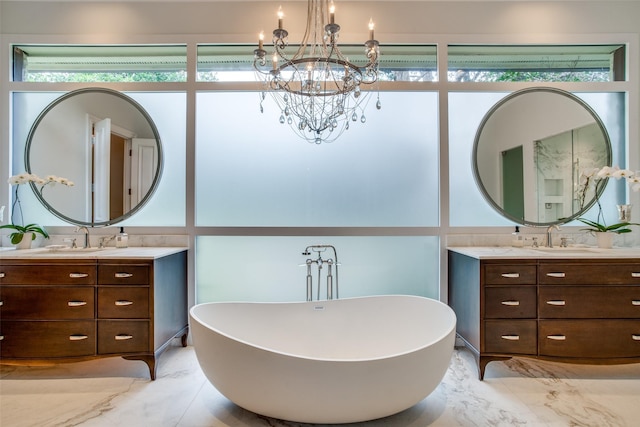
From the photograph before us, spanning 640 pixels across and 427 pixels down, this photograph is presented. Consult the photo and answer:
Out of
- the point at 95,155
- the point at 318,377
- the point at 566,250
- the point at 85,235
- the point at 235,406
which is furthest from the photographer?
the point at 95,155

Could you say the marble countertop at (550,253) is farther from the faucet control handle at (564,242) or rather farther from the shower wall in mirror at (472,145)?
the shower wall in mirror at (472,145)

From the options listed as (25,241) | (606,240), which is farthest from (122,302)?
(606,240)

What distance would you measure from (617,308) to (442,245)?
1.15 meters

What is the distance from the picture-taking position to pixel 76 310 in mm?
2043

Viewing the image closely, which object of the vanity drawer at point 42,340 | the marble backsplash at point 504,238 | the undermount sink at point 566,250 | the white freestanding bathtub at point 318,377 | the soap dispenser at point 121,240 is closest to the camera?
the white freestanding bathtub at point 318,377

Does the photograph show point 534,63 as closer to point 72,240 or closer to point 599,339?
point 599,339

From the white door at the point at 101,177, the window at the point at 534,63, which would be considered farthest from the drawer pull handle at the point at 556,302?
the white door at the point at 101,177

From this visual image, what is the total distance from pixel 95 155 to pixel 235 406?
2.31 metres

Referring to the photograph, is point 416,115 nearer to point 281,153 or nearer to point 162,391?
point 281,153

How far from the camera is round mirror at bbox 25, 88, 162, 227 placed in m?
2.63

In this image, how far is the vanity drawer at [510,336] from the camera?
2.06 meters

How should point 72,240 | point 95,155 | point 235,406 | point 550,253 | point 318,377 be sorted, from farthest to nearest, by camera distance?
1. point 95,155
2. point 72,240
3. point 550,253
4. point 235,406
5. point 318,377

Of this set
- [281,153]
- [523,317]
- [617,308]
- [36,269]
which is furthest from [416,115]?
[36,269]

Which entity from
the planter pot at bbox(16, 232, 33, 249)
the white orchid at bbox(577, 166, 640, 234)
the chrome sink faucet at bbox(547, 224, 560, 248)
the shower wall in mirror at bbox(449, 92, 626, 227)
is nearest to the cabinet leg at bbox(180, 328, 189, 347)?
the planter pot at bbox(16, 232, 33, 249)
